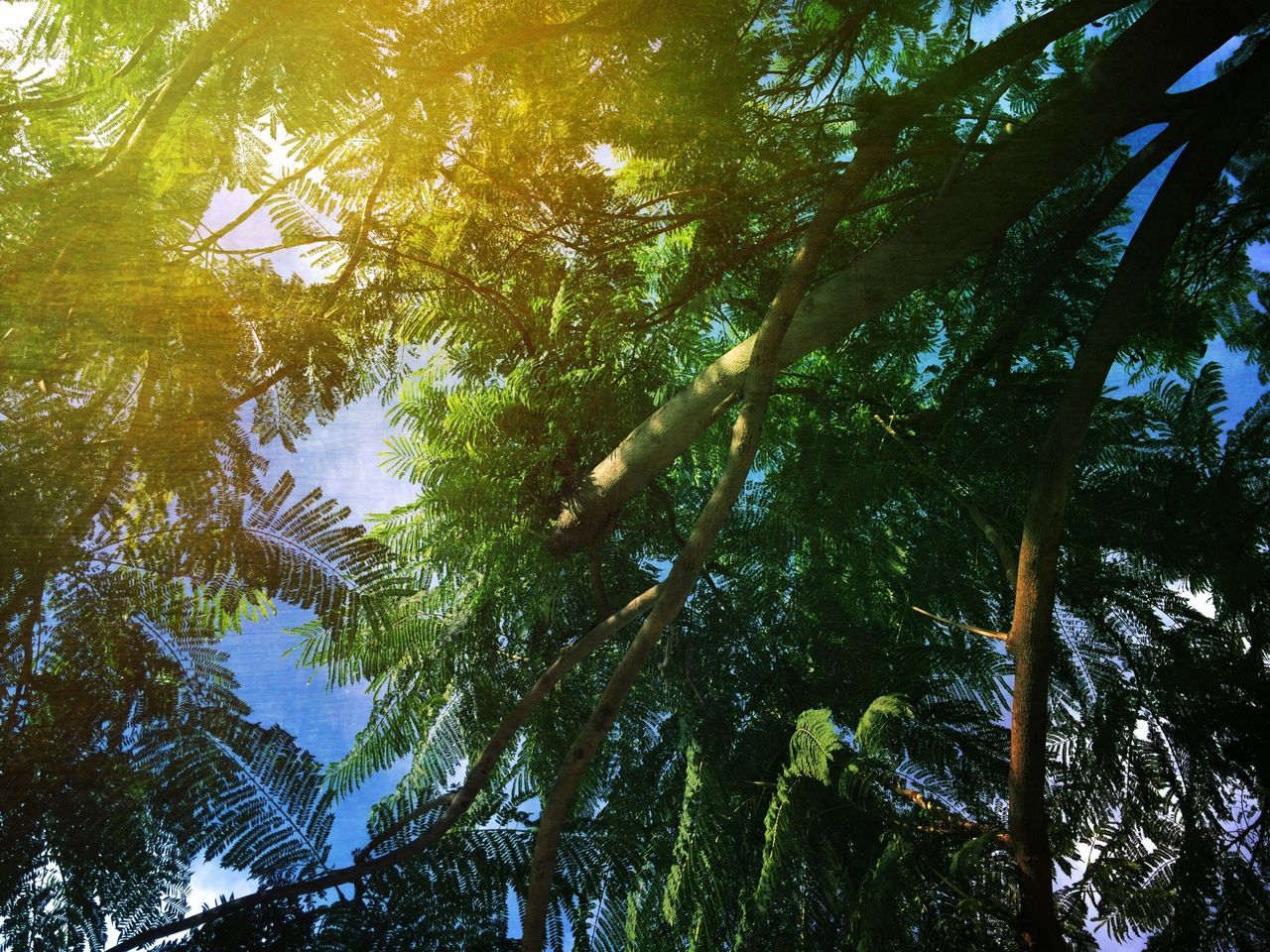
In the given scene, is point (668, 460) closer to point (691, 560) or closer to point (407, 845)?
point (691, 560)

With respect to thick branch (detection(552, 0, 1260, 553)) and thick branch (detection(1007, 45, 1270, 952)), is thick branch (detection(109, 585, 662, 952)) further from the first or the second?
thick branch (detection(1007, 45, 1270, 952))

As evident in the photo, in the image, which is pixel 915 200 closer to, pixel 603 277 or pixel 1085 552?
pixel 603 277

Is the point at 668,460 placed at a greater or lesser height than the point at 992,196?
lesser

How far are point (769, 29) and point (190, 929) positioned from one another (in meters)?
2.45

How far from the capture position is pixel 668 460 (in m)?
1.89

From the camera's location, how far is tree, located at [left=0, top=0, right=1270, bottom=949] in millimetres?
1246

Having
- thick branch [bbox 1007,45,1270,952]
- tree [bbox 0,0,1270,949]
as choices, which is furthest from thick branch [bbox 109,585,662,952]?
thick branch [bbox 1007,45,1270,952]

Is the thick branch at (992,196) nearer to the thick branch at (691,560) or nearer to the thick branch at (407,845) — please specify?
the thick branch at (691,560)

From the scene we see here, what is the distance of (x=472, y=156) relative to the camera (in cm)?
200

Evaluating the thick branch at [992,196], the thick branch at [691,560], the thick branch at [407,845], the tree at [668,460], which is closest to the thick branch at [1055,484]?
the tree at [668,460]

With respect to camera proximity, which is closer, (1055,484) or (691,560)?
(691,560)

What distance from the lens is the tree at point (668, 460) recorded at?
1.25 metres

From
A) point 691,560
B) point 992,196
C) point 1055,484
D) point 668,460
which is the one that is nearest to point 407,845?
point 691,560

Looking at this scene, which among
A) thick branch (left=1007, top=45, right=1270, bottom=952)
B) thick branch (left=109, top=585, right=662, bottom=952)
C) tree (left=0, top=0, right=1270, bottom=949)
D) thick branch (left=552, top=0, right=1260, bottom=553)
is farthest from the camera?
thick branch (left=552, top=0, right=1260, bottom=553)
